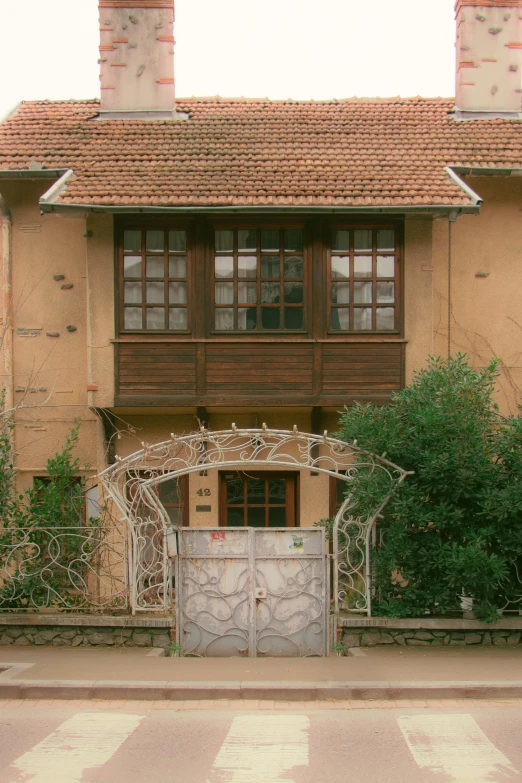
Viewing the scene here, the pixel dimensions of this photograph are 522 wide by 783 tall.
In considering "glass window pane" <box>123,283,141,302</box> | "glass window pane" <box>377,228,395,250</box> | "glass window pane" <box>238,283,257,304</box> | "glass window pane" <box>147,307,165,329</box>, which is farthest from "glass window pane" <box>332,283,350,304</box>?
"glass window pane" <box>123,283,141,302</box>

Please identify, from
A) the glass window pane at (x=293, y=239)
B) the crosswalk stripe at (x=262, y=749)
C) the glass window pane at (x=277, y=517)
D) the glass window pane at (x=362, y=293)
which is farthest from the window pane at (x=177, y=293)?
the crosswalk stripe at (x=262, y=749)

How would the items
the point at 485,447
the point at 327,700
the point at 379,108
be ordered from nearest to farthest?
the point at 327,700 < the point at 485,447 < the point at 379,108

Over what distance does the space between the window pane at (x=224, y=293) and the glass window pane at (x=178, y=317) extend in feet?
1.80

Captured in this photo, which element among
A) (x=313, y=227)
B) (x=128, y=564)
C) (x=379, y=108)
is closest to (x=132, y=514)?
(x=128, y=564)

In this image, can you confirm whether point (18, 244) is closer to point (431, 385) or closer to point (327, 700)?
point (431, 385)

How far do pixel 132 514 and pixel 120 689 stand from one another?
303 cm

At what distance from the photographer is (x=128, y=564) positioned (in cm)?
1180

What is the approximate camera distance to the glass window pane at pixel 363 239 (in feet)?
46.3

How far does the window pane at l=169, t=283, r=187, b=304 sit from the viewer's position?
1408 cm

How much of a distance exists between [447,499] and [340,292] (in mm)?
4268

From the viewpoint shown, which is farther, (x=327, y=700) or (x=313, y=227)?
(x=313, y=227)

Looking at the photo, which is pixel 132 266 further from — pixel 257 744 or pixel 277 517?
pixel 257 744

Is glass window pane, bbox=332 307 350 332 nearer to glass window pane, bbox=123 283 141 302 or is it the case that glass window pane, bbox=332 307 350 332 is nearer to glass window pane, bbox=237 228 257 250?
glass window pane, bbox=237 228 257 250

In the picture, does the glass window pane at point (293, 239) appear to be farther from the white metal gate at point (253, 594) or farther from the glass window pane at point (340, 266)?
the white metal gate at point (253, 594)
